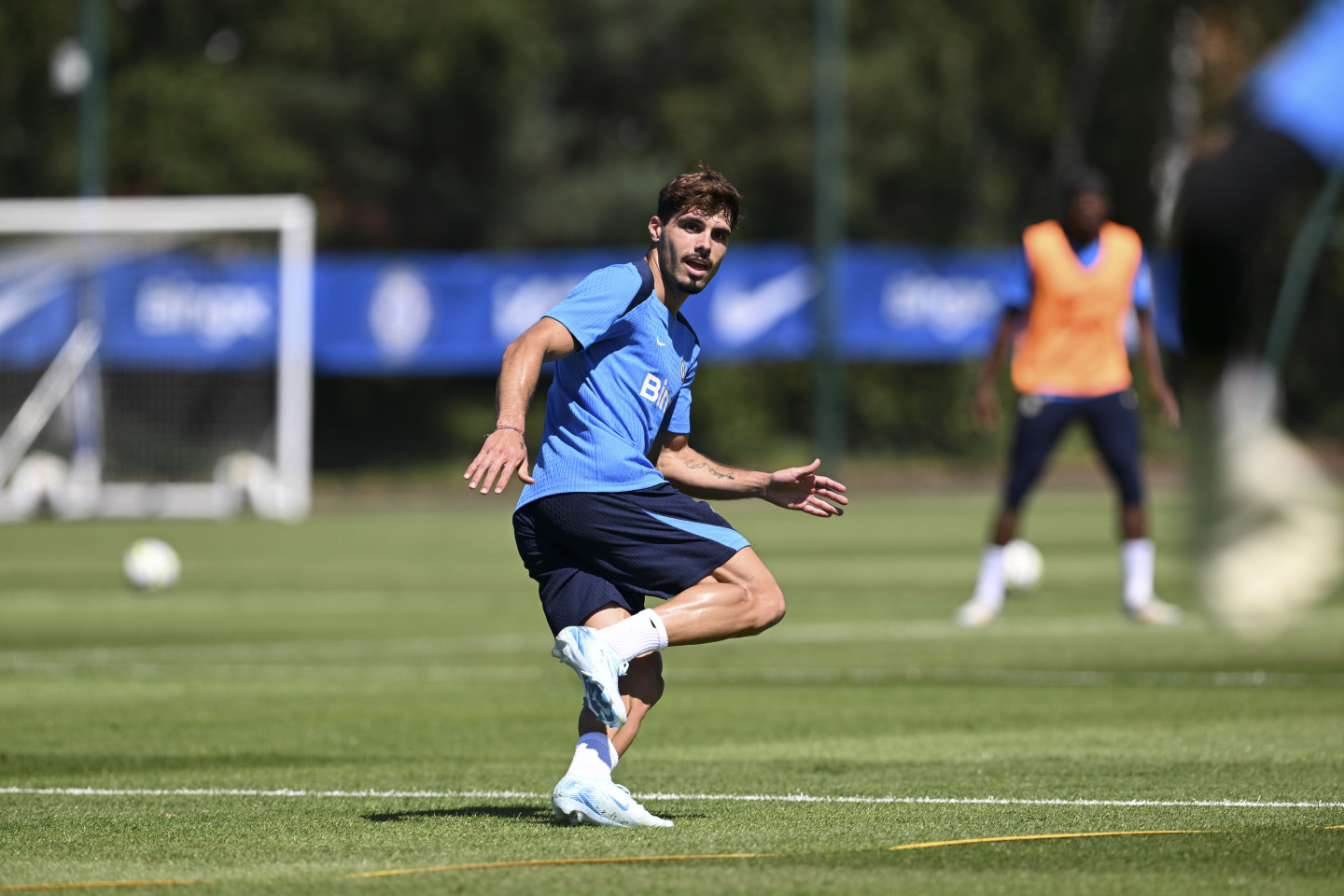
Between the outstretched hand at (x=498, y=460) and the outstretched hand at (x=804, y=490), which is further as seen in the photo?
the outstretched hand at (x=804, y=490)

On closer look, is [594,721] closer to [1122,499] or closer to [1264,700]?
[1264,700]

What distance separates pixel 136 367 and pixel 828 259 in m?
11.1

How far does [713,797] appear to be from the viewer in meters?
7.08

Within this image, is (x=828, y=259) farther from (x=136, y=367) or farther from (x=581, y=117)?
(x=581, y=117)

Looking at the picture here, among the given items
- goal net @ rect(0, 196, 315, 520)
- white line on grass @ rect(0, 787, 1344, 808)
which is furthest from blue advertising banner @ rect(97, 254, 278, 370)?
white line on grass @ rect(0, 787, 1344, 808)

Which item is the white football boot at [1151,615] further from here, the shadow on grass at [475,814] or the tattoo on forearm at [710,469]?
the shadow on grass at [475,814]

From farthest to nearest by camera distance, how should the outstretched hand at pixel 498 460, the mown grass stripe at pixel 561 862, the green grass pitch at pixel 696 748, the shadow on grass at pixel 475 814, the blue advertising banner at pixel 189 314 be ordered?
the blue advertising banner at pixel 189 314 < the shadow on grass at pixel 475 814 < the outstretched hand at pixel 498 460 < the green grass pitch at pixel 696 748 < the mown grass stripe at pixel 561 862

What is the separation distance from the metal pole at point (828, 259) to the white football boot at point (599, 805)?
2827cm

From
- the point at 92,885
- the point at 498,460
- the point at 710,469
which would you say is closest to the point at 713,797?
the point at 710,469

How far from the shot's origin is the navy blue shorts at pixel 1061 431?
13.4 meters

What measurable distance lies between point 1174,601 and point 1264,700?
603 centimetres

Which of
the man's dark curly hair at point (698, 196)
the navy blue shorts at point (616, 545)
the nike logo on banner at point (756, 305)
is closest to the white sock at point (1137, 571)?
the navy blue shorts at point (616, 545)

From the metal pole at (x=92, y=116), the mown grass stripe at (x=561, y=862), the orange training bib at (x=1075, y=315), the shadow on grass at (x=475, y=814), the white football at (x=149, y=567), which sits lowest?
the white football at (x=149, y=567)

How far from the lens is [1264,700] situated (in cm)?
966
